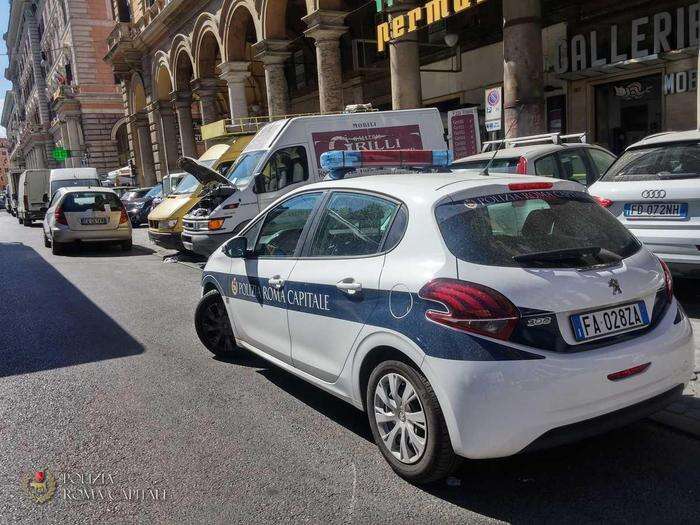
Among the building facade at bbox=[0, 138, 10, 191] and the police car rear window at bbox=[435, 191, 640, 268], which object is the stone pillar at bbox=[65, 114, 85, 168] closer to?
the police car rear window at bbox=[435, 191, 640, 268]

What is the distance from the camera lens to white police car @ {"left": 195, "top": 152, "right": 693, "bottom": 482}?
2693mm

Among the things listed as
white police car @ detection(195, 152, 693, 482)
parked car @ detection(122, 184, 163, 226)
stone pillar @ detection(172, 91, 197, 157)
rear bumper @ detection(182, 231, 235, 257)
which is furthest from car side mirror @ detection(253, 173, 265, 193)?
stone pillar @ detection(172, 91, 197, 157)

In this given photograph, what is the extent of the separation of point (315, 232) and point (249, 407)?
53.7 inches

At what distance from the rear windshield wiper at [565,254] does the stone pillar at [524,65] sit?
8839mm

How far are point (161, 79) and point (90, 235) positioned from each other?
18.8 metres

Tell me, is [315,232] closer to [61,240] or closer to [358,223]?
[358,223]

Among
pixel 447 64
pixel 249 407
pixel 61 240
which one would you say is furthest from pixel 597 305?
pixel 447 64

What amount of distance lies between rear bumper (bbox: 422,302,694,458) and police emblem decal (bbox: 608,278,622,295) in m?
0.25

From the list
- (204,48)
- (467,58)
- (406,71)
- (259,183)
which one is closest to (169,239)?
Answer: (259,183)

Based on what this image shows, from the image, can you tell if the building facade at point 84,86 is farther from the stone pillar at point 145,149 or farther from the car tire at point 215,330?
the car tire at point 215,330

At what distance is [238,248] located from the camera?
15.2 feet

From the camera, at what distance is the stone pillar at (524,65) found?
436 inches

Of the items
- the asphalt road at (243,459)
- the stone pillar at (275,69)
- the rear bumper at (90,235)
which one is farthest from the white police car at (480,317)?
the stone pillar at (275,69)

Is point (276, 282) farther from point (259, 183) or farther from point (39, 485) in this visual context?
point (259, 183)
